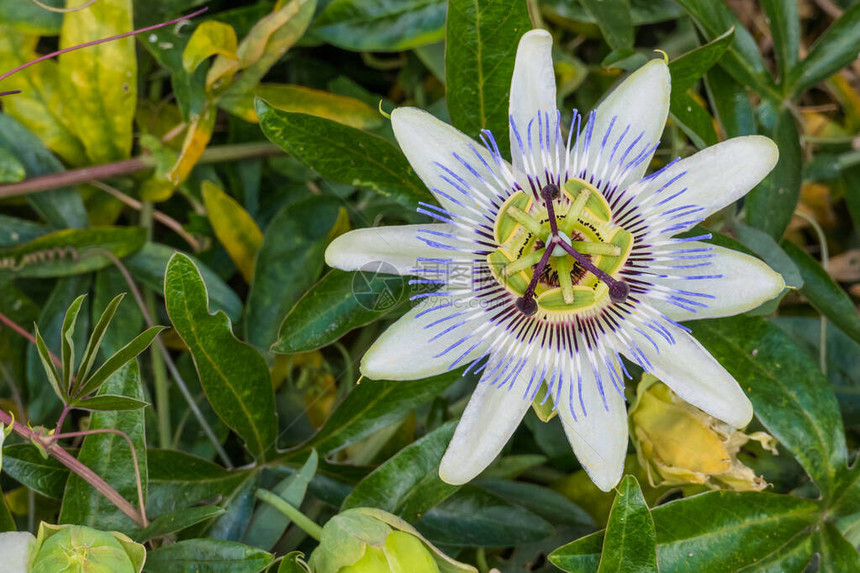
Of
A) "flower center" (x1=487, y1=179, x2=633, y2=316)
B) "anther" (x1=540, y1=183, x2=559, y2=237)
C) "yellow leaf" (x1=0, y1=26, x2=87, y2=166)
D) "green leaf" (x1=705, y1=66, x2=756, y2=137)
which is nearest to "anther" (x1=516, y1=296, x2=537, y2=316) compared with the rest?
"flower center" (x1=487, y1=179, x2=633, y2=316)

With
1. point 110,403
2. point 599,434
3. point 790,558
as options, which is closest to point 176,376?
point 110,403

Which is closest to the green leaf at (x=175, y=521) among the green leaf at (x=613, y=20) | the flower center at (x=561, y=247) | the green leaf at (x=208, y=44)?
the flower center at (x=561, y=247)

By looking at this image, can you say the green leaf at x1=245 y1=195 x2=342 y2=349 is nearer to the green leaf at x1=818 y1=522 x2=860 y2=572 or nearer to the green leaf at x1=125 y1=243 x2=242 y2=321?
the green leaf at x1=125 y1=243 x2=242 y2=321

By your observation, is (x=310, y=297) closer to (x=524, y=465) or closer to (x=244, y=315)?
(x=244, y=315)

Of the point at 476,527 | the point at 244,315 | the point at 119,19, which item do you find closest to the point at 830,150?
the point at 476,527

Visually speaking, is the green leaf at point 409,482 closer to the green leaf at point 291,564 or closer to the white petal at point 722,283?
the green leaf at point 291,564
